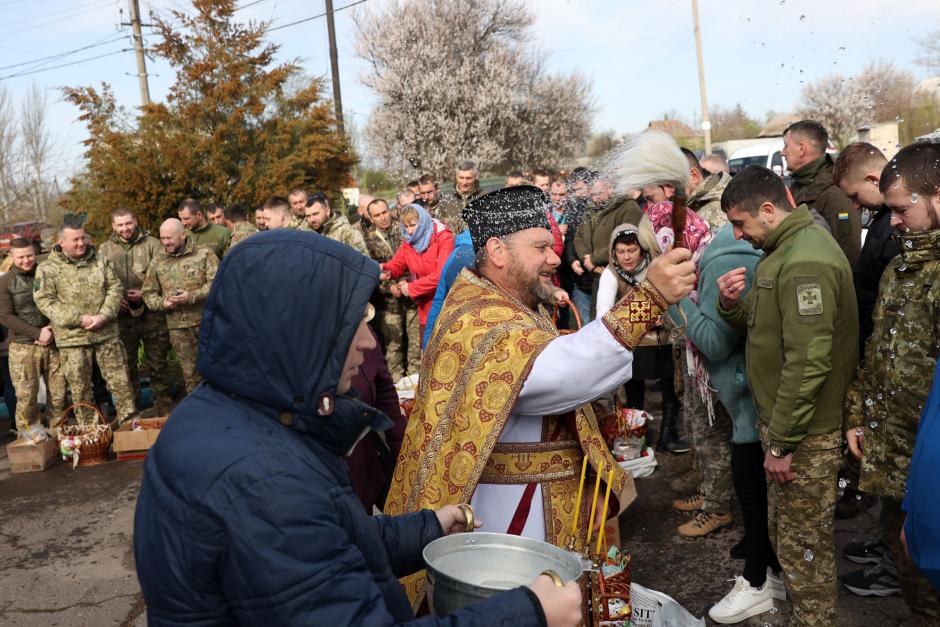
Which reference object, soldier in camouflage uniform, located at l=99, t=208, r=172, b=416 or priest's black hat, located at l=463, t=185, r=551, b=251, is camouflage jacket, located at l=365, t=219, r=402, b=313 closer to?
soldier in camouflage uniform, located at l=99, t=208, r=172, b=416

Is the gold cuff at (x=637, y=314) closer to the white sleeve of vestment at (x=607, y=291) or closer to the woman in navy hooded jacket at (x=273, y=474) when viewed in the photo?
the woman in navy hooded jacket at (x=273, y=474)

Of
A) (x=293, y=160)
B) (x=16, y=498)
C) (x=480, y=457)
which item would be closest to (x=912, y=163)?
(x=480, y=457)

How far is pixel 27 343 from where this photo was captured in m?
8.59

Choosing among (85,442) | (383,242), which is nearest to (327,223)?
(383,242)

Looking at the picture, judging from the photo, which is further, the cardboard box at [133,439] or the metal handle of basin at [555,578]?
the cardboard box at [133,439]

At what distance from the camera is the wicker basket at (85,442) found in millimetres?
7963

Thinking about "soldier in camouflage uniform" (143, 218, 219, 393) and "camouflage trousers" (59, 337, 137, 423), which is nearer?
"camouflage trousers" (59, 337, 137, 423)

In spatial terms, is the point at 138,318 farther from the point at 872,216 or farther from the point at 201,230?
the point at 872,216

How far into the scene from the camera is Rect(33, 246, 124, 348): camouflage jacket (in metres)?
8.27

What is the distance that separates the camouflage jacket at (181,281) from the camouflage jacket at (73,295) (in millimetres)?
543

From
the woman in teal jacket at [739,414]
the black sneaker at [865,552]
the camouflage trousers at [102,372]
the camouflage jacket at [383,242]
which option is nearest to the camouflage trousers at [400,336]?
the camouflage jacket at [383,242]

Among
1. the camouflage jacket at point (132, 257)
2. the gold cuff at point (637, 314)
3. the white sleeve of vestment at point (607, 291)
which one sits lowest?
the white sleeve of vestment at point (607, 291)

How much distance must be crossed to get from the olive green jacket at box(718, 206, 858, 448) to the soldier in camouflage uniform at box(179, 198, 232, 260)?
814 centimetres

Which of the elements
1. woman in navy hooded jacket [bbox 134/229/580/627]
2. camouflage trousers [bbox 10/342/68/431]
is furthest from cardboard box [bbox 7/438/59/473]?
woman in navy hooded jacket [bbox 134/229/580/627]
